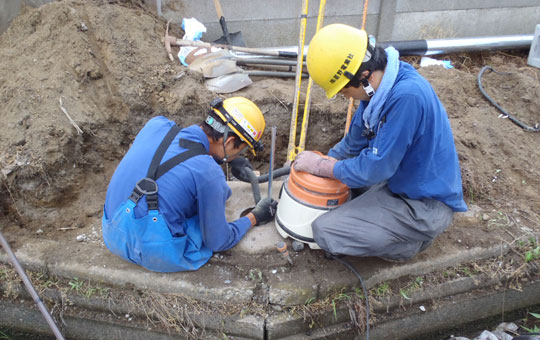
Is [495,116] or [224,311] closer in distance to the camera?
[224,311]

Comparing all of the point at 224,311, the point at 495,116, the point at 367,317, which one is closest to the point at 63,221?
the point at 224,311

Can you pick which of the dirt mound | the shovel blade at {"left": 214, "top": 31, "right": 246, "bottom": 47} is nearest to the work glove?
the dirt mound

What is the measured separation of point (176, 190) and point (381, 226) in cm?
137

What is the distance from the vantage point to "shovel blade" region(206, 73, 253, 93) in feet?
13.4

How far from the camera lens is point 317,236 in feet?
8.14

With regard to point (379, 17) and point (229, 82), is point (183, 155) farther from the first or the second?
point (379, 17)

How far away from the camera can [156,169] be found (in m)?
2.12

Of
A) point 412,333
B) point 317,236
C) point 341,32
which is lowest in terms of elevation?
point 412,333

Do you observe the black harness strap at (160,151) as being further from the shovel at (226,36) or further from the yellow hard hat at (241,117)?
the shovel at (226,36)

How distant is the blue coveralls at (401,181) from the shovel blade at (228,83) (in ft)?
6.10

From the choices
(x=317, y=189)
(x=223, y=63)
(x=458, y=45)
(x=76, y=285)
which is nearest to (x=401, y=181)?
(x=317, y=189)

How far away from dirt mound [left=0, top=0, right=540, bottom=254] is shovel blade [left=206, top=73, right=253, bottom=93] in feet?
0.39

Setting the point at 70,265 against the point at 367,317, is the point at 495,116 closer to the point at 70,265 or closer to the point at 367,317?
the point at 367,317

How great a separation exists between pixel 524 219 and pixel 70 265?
367 centimetres
